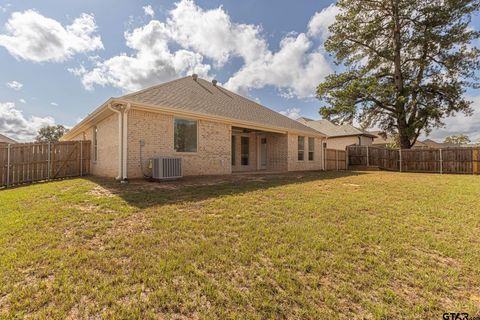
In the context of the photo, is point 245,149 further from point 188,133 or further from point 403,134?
point 403,134

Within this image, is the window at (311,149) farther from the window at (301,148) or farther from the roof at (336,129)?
the roof at (336,129)

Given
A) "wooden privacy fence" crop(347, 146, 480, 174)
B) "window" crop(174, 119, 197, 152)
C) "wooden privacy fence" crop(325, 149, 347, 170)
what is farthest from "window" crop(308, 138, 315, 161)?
"window" crop(174, 119, 197, 152)

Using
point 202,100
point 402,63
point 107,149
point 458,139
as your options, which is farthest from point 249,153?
point 458,139

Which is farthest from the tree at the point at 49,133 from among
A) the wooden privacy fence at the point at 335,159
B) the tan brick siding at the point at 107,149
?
the wooden privacy fence at the point at 335,159

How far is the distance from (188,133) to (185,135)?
0.59 feet

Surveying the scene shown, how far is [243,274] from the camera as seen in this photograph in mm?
2496

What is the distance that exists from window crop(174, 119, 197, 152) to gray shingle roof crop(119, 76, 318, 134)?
2.09ft

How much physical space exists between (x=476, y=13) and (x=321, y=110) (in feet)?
39.8

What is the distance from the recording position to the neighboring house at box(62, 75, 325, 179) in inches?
324

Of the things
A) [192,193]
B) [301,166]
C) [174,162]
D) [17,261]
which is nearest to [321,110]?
[301,166]

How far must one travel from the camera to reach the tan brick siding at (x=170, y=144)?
27.0ft

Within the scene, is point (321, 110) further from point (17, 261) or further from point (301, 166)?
point (17, 261)

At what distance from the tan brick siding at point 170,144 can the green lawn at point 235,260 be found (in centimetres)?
353

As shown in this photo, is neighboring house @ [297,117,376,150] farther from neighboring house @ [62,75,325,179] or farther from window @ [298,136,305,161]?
neighboring house @ [62,75,325,179]
